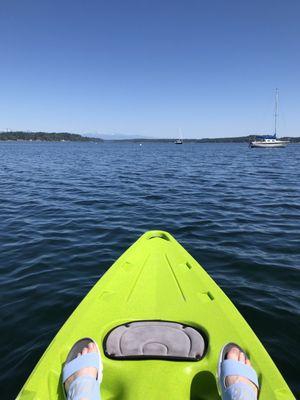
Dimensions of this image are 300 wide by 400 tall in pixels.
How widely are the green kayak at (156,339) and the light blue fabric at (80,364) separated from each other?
119 mm

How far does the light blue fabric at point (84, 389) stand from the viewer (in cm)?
292

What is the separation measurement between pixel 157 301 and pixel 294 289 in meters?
3.23

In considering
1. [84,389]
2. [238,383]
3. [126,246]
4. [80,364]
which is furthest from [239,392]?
[126,246]

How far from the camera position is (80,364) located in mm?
3273

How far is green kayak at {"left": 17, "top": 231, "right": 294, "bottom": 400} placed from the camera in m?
3.14

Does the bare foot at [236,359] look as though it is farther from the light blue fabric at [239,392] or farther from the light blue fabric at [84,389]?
the light blue fabric at [84,389]

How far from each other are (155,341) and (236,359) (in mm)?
870

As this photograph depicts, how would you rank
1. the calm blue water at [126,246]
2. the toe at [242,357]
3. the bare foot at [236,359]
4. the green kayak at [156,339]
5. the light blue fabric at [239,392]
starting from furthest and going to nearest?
the calm blue water at [126,246], the toe at [242,357], the green kayak at [156,339], the bare foot at [236,359], the light blue fabric at [239,392]

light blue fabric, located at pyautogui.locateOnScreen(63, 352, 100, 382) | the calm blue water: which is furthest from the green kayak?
the calm blue water

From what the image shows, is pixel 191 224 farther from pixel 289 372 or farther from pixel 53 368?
pixel 53 368

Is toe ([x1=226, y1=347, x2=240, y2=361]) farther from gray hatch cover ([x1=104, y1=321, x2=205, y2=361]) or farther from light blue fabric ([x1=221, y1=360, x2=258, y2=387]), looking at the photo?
gray hatch cover ([x1=104, y1=321, x2=205, y2=361])

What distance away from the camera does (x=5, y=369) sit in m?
4.27

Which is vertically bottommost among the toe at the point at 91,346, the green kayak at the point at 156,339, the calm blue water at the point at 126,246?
the calm blue water at the point at 126,246

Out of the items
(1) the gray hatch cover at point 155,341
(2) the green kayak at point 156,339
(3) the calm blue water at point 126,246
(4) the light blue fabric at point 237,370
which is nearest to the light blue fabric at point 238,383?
(4) the light blue fabric at point 237,370
